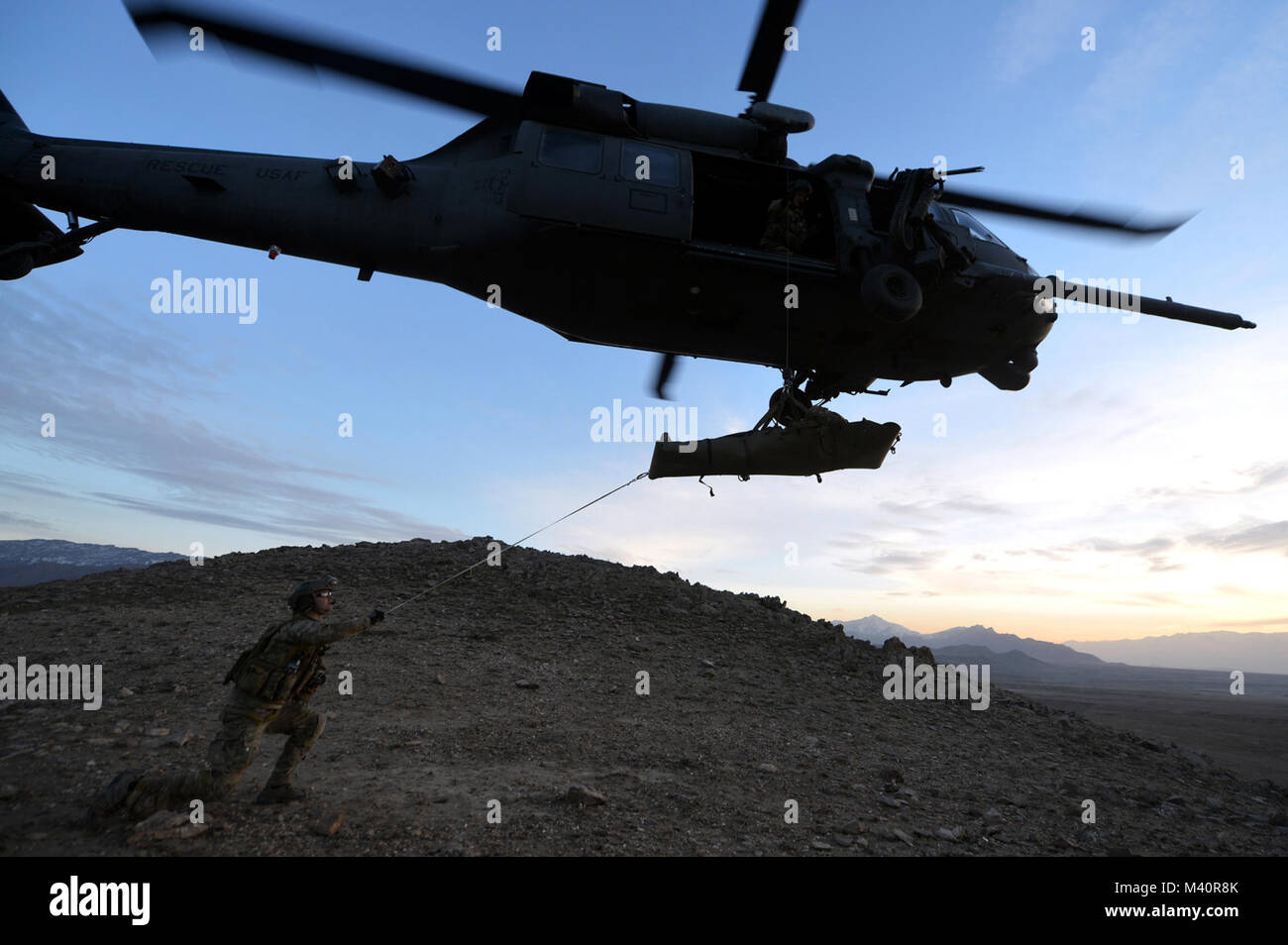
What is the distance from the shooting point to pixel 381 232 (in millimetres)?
7441

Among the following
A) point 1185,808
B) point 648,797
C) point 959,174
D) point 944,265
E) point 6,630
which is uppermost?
point 959,174

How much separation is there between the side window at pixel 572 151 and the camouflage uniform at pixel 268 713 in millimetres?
5254

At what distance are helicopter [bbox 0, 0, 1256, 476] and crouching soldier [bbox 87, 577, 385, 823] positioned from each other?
3.78 meters

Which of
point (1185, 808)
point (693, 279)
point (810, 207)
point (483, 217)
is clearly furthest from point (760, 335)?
point (1185, 808)

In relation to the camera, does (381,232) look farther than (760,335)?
No

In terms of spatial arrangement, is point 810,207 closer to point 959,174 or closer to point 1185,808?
point 959,174

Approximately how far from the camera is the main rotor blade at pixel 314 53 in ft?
19.1

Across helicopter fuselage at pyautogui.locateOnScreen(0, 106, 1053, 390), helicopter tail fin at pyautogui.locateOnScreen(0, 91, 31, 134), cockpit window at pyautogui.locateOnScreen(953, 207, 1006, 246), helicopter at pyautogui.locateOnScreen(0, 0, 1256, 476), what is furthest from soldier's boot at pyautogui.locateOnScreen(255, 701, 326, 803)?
cockpit window at pyautogui.locateOnScreen(953, 207, 1006, 246)

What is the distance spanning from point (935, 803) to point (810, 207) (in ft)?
23.3

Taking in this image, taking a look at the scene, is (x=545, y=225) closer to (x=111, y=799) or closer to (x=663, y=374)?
(x=663, y=374)

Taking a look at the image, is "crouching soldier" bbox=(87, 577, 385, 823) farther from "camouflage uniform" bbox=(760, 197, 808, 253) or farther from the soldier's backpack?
"camouflage uniform" bbox=(760, 197, 808, 253)

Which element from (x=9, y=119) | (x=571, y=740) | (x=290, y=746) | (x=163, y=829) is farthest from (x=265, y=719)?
(x=9, y=119)

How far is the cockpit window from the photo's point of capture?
28.1ft

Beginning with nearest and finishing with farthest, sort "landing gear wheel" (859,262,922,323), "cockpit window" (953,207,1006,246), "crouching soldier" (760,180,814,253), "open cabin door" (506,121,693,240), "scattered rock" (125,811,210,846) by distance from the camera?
"scattered rock" (125,811,210,846) → "open cabin door" (506,121,693,240) → "landing gear wheel" (859,262,922,323) → "crouching soldier" (760,180,814,253) → "cockpit window" (953,207,1006,246)
